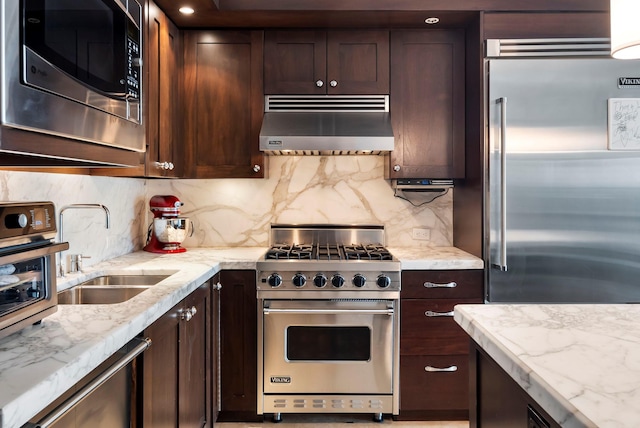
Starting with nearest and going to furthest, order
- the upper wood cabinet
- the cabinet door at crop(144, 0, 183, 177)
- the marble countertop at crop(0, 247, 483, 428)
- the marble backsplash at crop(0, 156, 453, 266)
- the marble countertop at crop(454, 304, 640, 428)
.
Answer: the marble countertop at crop(454, 304, 640, 428)
the marble countertop at crop(0, 247, 483, 428)
the cabinet door at crop(144, 0, 183, 177)
the upper wood cabinet
the marble backsplash at crop(0, 156, 453, 266)

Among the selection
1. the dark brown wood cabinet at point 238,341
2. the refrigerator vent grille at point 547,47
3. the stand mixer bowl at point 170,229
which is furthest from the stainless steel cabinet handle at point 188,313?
the refrigerator vent grille at point 547,47

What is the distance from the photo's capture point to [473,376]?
1354mm

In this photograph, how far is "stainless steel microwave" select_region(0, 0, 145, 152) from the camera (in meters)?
0.94

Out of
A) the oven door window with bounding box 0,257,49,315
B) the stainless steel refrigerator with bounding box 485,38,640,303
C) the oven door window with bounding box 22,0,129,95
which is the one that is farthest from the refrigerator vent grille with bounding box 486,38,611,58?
the oven door window with bounding box 0,257,49,315

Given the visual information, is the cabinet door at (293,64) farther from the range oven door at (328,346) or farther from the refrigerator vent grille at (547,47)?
the range oven door at (328,346)

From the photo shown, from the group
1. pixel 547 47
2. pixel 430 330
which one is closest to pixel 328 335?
pixel 430 330

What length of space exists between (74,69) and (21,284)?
543mm

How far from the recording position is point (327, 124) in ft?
9.03

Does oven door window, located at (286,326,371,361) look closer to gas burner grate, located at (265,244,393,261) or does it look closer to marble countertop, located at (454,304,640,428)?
gas burner grate, located at (265,244,393,261)

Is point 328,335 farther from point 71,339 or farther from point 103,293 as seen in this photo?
point 71,339

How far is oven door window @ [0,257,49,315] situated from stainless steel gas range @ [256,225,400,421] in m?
1.38

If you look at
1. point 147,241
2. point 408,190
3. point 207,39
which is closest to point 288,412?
point 147,241

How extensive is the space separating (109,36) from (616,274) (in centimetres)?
262

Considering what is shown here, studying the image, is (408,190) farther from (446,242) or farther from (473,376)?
(473,376)
